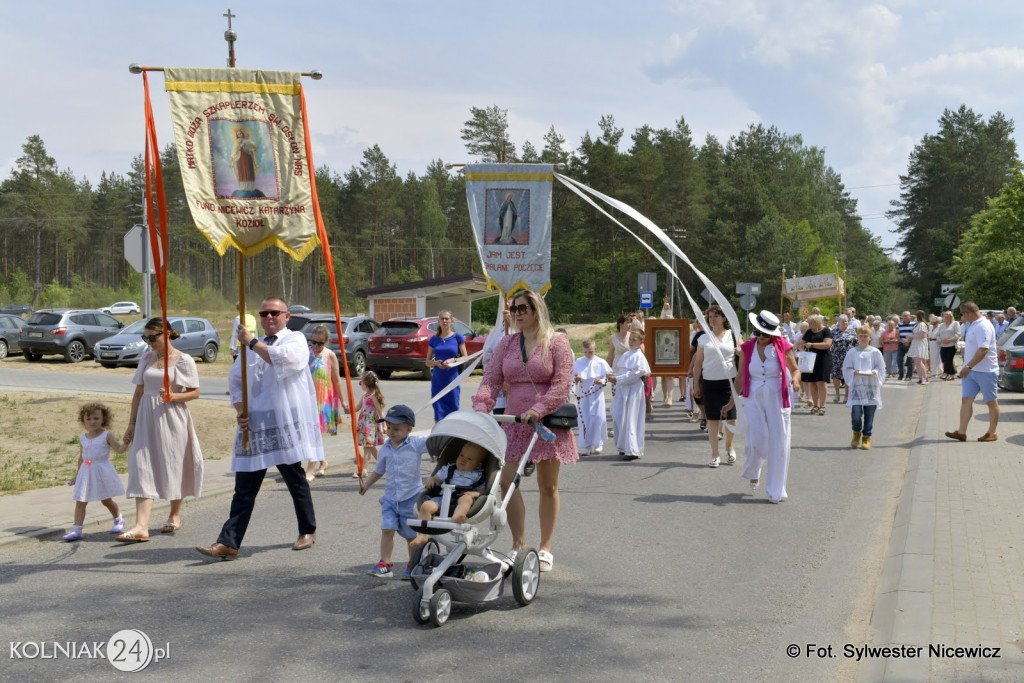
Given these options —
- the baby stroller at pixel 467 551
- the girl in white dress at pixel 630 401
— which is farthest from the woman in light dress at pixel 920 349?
the baby stroller at pixel 467 551

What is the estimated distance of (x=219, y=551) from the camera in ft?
22.5

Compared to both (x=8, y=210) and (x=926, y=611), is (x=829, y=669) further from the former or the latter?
(x=8, y=210)

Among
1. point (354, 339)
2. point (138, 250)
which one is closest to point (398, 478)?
point (138, 250)

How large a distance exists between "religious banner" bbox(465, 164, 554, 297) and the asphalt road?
3.47 m

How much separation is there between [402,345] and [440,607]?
69.5ft

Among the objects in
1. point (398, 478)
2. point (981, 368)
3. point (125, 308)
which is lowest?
point (398, 478)

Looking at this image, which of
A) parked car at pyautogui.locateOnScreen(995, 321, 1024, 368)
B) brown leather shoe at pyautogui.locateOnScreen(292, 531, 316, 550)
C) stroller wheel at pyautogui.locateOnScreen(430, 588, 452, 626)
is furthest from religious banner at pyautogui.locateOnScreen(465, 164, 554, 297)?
parked car at pyautogui.locateOnScreen(995, 321, 1024, 368)

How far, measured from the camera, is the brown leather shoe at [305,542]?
7.20m

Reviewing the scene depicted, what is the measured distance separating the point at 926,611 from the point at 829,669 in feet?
3.17

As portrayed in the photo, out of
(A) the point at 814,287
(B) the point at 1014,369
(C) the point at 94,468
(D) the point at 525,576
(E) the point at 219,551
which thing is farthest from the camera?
(A) the point at 814,287

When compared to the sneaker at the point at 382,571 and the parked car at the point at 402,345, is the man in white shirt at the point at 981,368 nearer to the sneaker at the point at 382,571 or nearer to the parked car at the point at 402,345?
the sneaker at the point at 382,571

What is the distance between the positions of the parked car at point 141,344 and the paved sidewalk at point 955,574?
2086 cm

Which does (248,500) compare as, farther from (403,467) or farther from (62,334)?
(62,334)

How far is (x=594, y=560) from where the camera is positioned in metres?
6.91
